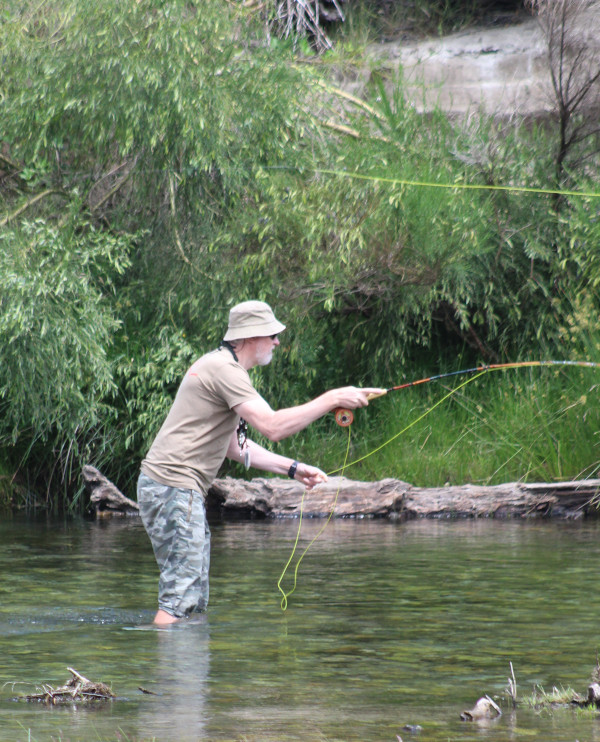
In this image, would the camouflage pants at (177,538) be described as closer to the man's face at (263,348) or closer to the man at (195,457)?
the man at (195,457)

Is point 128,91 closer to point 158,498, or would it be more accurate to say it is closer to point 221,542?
point 221,542

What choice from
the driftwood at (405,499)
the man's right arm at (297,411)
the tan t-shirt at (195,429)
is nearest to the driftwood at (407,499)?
the driftwood at (405,499)

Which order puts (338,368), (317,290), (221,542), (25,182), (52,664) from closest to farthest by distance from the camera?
(52,664)
(221,542)
(317,290)
(25,182)
(338,368)

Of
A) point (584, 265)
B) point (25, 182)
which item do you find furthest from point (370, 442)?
point (25, 182)

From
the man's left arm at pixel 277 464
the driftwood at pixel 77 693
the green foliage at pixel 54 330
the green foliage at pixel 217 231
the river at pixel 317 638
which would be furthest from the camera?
the green foliage at pixel 217 231

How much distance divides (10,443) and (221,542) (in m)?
3.28

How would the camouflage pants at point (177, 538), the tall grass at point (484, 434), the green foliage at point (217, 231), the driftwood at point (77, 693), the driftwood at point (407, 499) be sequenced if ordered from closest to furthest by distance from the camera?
the driftwood at point (77, 693), the camouflage pants at point (177, 538), the driftwood at point (407, 499), the green foliage at point (217, 231), the tall grass at point (484, 434)

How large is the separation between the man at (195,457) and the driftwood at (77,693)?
4.84 feet

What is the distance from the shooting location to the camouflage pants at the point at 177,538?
622 centimetres

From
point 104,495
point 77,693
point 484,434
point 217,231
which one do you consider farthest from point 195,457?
point 484,434

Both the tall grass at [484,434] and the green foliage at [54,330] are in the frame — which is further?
the tall grass at [484,434]

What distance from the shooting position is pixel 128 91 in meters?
11.8

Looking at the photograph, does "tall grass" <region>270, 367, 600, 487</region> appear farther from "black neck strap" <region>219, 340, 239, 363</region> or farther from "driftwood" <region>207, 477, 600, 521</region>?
"black neck strap" <region>219, 340, 239, 363</region>

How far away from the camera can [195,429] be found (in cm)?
621
